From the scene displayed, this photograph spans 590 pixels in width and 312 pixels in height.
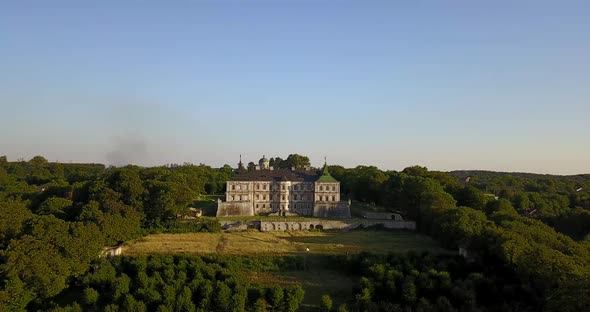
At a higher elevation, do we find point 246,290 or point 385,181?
point 385,181

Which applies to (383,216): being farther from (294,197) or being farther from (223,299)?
(223,299)

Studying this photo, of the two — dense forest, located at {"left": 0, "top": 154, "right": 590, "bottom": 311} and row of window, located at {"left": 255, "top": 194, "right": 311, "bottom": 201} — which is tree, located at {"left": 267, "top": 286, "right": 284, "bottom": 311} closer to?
dense forest, located at {"left": 0, "top": 154, "right": 590, "bottom": 311}

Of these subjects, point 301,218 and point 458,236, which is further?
point 301,218

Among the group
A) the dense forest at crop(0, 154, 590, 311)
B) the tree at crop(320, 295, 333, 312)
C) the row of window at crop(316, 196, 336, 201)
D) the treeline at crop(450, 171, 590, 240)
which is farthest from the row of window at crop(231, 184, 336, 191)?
the tree at crop(320, 295, 333, 312)

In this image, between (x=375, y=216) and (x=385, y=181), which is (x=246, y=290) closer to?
(x=375, y=216)

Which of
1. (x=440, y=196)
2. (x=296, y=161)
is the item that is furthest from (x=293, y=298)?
(x=296, y=161)

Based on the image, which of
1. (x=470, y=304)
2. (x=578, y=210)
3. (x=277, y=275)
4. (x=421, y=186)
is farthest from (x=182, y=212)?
(x=578, y=210)

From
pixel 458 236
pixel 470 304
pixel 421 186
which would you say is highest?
pixel 421 186
